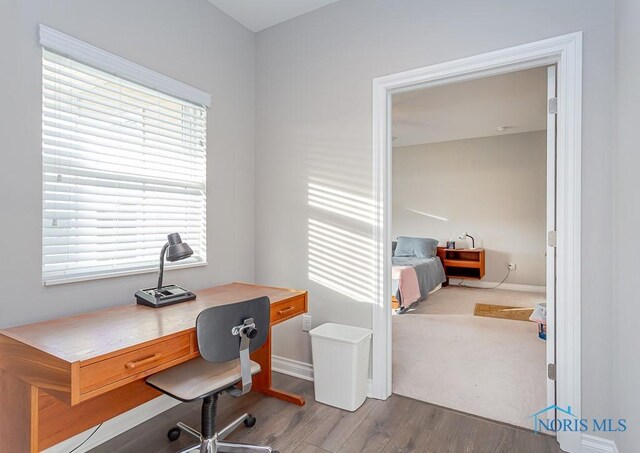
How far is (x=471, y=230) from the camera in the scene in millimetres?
6430

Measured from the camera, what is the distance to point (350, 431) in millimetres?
2006

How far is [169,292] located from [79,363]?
0.88 metres

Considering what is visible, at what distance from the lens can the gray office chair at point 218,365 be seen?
1.47 m

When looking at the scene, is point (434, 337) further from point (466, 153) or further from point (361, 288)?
point (466, 153)

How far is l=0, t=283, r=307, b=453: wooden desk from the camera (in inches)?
46.3

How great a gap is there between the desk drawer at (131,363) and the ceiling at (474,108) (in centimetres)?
278

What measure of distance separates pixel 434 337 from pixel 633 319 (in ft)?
7.92

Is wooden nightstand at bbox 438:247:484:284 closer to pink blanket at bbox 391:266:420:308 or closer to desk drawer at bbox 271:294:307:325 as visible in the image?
pink blanket at bbox 391:266:420:308

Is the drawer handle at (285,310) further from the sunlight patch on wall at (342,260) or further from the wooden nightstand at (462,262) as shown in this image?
the wooden nightstand at (462,262)

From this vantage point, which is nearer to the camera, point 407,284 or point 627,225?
point 627,225

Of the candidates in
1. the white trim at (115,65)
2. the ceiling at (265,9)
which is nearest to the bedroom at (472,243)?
the ceiling at (265,9)

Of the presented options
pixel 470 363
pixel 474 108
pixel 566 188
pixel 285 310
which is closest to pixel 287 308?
pixel 285 310

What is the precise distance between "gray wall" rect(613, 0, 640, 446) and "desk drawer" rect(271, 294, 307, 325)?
5.14ft

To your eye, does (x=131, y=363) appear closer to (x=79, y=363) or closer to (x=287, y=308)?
(x=79, y=363)
